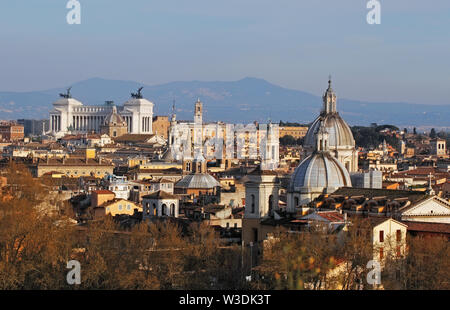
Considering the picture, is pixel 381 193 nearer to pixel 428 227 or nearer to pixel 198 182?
pixel 428 227

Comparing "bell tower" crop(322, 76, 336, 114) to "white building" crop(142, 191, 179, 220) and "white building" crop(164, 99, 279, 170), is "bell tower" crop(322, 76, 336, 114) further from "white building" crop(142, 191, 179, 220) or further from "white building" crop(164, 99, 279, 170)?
"white building" crop(164, 99, 279, 170)

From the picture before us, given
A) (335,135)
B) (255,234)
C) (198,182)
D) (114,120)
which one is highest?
(114,120)

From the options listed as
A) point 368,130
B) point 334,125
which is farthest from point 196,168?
point 368,130

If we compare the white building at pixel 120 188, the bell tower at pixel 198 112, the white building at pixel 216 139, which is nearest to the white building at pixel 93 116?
the white building at pixel 216 139

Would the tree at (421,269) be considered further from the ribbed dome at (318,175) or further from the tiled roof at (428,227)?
the ribbed dome at (318,175)

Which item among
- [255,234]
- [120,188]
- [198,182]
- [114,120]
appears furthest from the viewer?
[114,120]

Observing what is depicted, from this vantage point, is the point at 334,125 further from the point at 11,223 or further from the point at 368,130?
the point at 368,130

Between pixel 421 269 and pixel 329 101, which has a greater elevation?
pixel 329 101

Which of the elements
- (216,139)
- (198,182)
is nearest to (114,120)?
(216,139)
